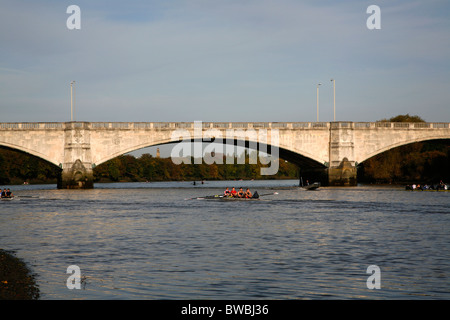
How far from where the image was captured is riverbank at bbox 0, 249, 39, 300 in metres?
15.6

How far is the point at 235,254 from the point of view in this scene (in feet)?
78.4

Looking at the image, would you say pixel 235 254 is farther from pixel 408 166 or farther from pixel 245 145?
pixel 408 166

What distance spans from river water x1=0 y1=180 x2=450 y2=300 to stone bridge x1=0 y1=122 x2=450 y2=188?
48115 mm

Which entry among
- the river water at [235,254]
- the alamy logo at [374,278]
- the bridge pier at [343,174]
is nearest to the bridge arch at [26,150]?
the bridge pier at [343,174]

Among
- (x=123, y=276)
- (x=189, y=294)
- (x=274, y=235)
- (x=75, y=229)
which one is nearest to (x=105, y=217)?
(x=75, y=229)

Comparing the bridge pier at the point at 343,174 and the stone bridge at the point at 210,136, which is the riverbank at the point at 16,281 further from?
the bridge pier at the point at 343,174

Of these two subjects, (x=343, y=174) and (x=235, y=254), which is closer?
(x=235, y=254)

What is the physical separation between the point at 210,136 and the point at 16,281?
241 feet

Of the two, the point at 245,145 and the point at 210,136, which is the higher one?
the point at 210,136

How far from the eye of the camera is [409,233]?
31.2 m

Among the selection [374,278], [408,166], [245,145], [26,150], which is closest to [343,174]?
[245,145]

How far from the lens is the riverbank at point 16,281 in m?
15.6
